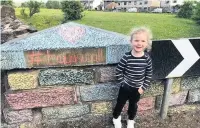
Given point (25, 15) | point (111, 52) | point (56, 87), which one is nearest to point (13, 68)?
point (56, 87)

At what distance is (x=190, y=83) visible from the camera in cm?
397

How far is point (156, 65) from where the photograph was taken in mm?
3672

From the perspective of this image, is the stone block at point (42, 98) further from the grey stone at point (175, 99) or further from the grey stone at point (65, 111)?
the grey stone at point (175, 99)

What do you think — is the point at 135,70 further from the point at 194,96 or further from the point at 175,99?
the point at 194,96

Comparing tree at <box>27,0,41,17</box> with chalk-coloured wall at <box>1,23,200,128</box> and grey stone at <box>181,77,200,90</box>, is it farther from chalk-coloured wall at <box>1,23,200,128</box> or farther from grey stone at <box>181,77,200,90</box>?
grey stone at <box>181,77,200,90</box>

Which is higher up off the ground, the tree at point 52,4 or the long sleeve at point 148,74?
the long sleeve at point 148,74

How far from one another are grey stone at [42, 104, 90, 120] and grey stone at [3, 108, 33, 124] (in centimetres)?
17

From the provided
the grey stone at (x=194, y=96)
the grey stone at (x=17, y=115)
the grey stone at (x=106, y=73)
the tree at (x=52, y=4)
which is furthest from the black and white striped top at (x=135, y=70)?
the tree at (x=52, y=4)

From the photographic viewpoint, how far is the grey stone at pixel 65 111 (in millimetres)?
3623

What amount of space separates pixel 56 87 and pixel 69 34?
2.02 ft

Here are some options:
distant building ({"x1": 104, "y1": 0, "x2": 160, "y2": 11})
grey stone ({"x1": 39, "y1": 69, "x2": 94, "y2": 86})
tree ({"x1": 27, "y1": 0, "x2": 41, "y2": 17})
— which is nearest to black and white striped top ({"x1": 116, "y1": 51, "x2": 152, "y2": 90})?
grey stone ({"x1": 39, "y1": 69, "x2": 94, "y2": 86})

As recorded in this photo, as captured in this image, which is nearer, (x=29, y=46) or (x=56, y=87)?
(x=29, y=46)

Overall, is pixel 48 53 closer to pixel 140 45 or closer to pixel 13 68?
pixel 13 68

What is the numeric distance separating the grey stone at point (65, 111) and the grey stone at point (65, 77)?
0.32 metres
